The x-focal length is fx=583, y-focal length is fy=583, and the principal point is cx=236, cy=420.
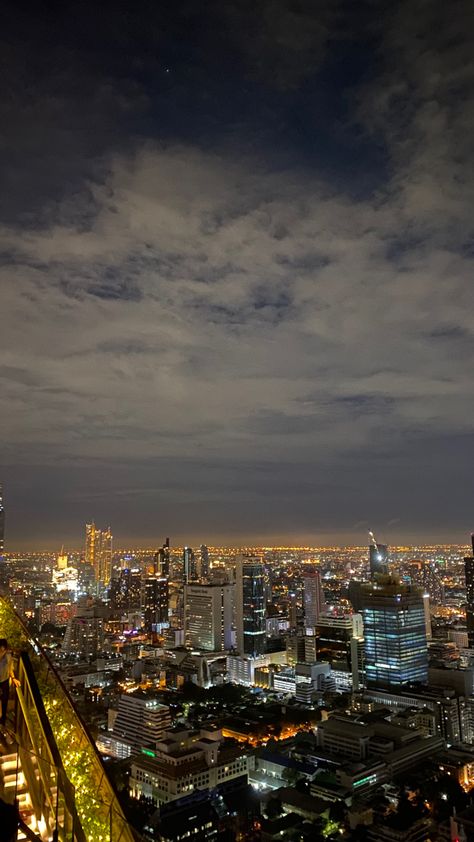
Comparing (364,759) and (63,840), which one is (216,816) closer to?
(364,759)

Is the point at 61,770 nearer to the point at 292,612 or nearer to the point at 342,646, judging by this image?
the point at 342,646

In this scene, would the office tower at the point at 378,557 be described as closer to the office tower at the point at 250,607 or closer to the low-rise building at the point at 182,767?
the office tower at the point at 250,607

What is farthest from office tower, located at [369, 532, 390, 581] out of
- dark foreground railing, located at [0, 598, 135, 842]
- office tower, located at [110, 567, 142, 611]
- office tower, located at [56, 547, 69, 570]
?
dark foreground railing, located at [0, 598, 135, 842]

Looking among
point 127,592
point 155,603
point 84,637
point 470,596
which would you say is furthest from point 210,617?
point 470,596

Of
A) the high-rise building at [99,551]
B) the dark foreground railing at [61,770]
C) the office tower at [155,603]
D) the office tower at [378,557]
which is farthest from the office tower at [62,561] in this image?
the dark foreground railing at [61,770]

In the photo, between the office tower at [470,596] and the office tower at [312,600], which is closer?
the office tower at [470,596]

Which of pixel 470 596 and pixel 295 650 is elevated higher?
pixel 470 596

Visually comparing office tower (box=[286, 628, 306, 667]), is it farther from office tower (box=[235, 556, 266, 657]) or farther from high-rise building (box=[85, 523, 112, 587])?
high-rise building (box=[85, 523, 112, 587])
